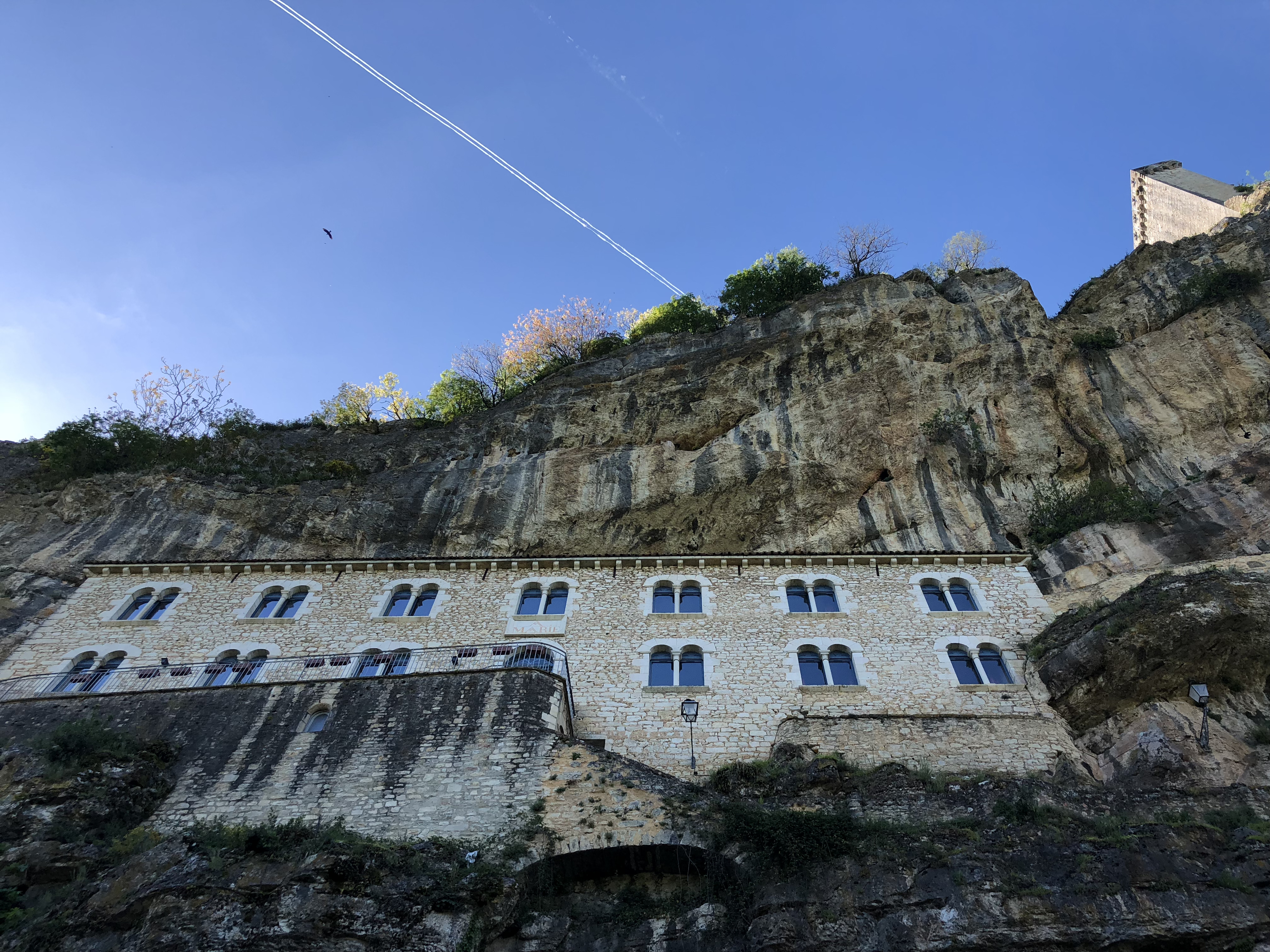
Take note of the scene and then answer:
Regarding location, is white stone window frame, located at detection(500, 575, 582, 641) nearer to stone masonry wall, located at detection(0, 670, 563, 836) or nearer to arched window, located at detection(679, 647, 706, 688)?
arched window, located at detection(679, 647, 706, 688)

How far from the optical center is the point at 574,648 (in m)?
20.8

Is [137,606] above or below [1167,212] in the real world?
below

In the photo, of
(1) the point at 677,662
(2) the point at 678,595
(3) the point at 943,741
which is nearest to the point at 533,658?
(1) the point at 677,662

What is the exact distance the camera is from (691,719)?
16.7m

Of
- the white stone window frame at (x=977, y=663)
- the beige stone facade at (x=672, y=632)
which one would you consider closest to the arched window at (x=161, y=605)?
the beige stone facade at (x=672, y=632)

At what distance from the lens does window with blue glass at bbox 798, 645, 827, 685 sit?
773 inches

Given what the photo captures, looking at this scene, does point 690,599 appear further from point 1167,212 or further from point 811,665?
point 1167,212

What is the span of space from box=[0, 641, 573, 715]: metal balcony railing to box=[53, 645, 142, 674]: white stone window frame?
663 millimetres

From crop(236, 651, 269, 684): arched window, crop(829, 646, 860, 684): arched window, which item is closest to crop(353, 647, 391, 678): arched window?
crop(236, 651, 269, 684): arched window

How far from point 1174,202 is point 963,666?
35085mm

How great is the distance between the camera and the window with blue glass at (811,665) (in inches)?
773

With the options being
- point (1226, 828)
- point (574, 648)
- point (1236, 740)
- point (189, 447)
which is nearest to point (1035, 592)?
point (1236, 740)

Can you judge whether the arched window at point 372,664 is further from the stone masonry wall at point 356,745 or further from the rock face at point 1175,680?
the rock face at point 1175,680

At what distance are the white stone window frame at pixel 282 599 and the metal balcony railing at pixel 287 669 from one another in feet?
5.86
